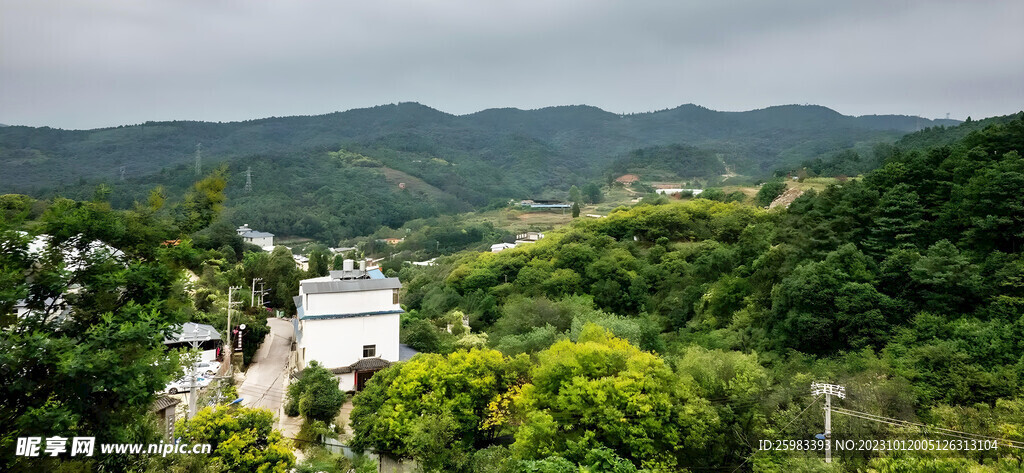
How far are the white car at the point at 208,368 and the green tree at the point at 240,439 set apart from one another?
29.9 ft

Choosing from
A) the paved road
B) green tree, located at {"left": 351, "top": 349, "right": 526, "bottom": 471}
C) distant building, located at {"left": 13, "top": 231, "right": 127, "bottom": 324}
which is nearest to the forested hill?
the paved road

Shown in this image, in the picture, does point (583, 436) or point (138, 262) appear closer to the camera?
point (138, 262)

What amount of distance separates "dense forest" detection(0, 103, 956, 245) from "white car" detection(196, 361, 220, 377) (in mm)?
58356

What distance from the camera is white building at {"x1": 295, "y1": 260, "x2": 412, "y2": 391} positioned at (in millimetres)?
21609

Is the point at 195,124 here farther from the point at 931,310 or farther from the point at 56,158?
the point at 931,310

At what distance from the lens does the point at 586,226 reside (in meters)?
40.4

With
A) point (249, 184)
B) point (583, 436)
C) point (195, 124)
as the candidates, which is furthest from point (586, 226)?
point (195, 124)

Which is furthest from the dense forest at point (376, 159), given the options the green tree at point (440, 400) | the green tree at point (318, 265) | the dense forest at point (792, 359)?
the dense forest at point (792, 359)

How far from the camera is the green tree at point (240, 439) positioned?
34.8ft

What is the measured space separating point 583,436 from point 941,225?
41.9 feet

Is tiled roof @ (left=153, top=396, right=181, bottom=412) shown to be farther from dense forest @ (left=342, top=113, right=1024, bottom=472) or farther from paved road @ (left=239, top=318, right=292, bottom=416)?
dense forest @ (left=342, top=113, right=1024, bottom=472)

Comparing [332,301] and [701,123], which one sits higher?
[701,123]

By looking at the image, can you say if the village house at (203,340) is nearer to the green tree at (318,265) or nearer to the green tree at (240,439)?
the green tree at (240,439)

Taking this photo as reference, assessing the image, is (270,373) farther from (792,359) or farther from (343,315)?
(792,359)
